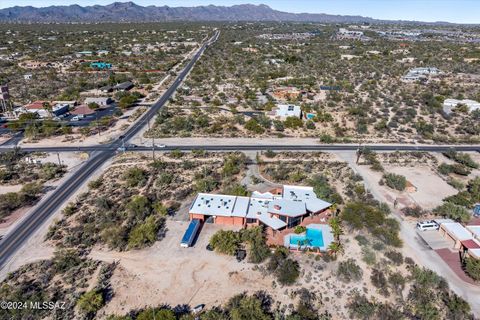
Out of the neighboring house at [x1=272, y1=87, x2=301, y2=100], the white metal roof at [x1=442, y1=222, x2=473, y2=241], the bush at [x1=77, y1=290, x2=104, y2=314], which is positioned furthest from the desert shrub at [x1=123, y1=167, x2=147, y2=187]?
the neighboring house at [x1=272, y1=87, x2=301, y2=100]

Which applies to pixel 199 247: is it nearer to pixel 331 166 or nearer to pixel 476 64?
pixel 331 166

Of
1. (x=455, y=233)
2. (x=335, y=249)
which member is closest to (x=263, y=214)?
(x=335, y=249)

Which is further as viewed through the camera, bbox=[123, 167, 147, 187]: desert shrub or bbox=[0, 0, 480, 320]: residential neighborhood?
bbox=[123, 167, 147, 187]: desert shrub

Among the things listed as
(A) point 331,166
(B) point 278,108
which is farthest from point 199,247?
(B) point 278,108

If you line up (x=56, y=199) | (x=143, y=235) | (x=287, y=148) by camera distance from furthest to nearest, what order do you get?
(x=287, y=148), (x=56, y=199), (x=143, y=235)

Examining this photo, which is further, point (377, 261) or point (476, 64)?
point (476, 64)

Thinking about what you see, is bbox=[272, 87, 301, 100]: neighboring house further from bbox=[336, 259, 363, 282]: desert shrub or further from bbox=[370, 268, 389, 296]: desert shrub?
bbox=[370, 268, 389, 296]: desert shrub

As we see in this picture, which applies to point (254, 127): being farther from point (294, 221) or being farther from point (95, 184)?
point (95, 184)
